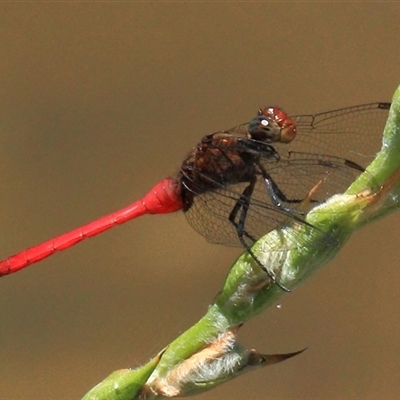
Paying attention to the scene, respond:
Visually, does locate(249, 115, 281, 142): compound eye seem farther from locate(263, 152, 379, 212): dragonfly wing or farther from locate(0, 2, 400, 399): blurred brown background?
locate(0, 2, 400, 399): blurred brown background

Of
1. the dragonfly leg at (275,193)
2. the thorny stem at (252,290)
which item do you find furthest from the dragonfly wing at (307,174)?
the thorny stem at (252,290)

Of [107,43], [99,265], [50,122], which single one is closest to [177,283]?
[99,265]

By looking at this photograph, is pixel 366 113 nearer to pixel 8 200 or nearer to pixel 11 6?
pixel 8 200

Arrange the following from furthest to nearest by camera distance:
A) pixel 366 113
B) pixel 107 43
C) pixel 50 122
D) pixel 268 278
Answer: pixel 107 43, pixel 50 122, pixel 366 113, pixel 268 278

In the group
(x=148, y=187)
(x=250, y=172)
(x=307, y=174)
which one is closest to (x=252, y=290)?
(x=307, y=174)

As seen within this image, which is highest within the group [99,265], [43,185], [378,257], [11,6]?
[11,6]

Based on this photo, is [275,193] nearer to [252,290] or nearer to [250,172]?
[250,172]
